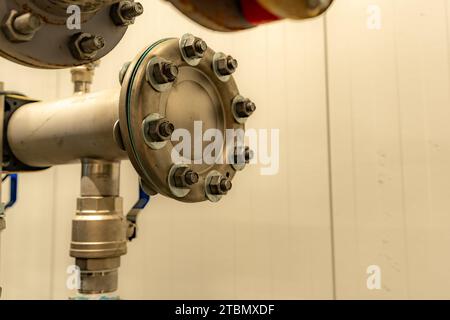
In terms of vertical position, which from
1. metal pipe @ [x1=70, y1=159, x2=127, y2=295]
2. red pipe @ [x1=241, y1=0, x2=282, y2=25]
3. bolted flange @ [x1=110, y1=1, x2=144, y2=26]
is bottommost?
metal pipe @ [x1=70, y1=159, x2=127, y2=295]

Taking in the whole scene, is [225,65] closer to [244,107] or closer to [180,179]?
[244,107]

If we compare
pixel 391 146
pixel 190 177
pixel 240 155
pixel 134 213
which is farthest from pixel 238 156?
pixel 391 146

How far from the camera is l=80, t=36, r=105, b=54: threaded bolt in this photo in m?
0.43

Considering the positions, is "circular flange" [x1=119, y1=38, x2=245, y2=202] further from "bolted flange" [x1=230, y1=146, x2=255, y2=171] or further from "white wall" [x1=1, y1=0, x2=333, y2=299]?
"white wall" [x1=1, y1=0, x2=333, y2=299]

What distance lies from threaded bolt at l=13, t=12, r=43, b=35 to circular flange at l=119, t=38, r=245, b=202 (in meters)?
0.11

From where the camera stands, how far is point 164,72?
48 cm

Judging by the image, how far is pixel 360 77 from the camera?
0.91 m

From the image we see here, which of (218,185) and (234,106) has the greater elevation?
(234,106)

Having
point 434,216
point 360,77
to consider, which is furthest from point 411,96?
point 434,216

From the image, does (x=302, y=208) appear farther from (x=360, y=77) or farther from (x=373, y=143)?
(x=360, y=77)

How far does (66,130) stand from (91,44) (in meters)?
0.19

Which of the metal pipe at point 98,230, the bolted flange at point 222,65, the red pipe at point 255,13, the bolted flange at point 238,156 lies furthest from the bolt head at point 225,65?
the red pipe at point 255,13

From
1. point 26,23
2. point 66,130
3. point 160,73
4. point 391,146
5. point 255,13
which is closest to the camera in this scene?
point 255,13

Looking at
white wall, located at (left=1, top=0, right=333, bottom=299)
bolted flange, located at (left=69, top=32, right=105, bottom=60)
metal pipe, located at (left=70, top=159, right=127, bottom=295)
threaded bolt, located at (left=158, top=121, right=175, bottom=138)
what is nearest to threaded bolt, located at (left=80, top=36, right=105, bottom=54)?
bolted flange, located at (left=69, top=32, right=105, bottom=60)
